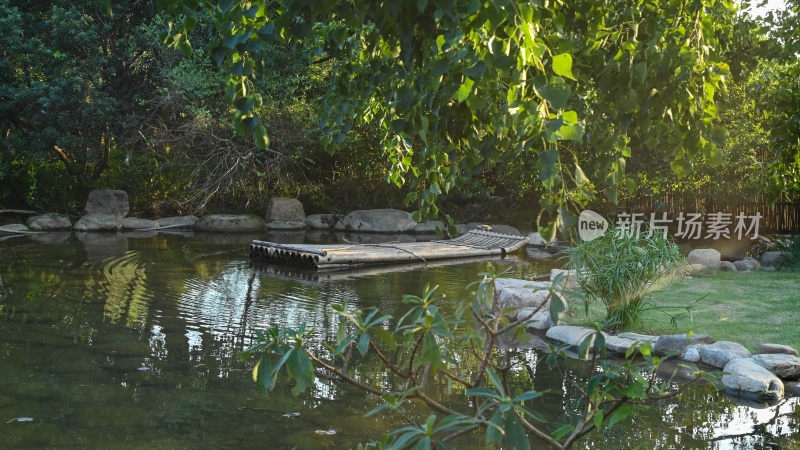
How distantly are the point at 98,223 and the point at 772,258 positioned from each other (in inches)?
512

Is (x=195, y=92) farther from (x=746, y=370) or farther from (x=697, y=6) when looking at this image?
(x=697, y=6)

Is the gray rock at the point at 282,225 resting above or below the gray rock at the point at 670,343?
above

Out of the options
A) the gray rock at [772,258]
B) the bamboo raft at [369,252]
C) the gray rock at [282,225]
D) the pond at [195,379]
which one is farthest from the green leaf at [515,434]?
the gray rock at [282,225]

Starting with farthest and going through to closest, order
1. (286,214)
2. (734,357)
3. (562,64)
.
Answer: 1. (286,214)
2. (734,357)
3. (562,64)

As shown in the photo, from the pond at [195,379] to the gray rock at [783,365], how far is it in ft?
1.54

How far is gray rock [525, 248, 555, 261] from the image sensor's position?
43.4 feet

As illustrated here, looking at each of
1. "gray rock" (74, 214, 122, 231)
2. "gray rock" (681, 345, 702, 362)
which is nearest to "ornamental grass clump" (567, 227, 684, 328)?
"gray rock" (681, 345, 702, 362)

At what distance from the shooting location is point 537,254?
1383 cm

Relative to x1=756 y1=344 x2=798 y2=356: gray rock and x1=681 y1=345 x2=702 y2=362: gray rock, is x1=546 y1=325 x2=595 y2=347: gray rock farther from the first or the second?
x1=756 y1=344 x2=798 y2=356: gray rock

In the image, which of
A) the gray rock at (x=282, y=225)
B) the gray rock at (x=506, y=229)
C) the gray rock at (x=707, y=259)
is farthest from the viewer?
the gray rock at (x=282, y=225)

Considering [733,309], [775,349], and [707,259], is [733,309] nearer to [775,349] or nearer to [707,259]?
[775,349]

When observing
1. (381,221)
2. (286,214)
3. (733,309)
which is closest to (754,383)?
(733,309)

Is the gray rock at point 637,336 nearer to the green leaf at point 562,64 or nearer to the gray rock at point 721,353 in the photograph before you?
the gray rock at point 721,353

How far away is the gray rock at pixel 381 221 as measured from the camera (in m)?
17.3
